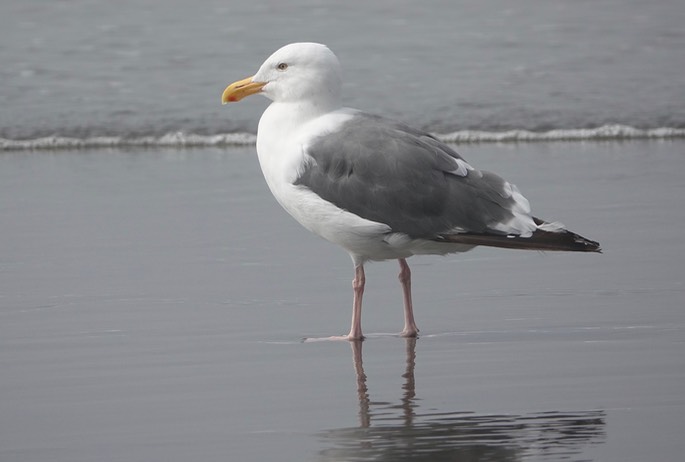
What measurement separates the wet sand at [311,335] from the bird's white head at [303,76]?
1047 mm

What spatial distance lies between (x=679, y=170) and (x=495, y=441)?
20.5 ft

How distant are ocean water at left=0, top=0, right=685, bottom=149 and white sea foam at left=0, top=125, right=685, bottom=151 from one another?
2 centimetres

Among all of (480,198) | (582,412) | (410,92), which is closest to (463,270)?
(480,198)

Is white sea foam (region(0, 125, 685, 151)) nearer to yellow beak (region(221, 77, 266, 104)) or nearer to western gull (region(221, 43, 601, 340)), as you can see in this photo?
yellow beak (region(221, 77, 266, 104))

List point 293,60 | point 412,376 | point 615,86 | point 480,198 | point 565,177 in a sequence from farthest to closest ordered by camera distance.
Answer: point 615,86
point 565,177
point 293,60
point 480,198
point 412,376

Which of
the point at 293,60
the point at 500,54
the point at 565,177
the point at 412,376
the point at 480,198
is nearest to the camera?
the point at 412,376

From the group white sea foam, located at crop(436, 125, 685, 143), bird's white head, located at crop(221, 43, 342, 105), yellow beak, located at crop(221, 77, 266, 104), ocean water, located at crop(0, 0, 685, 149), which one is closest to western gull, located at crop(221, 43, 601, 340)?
bird's white head, located at crop(221, 43, 342, 105)

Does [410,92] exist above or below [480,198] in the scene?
above

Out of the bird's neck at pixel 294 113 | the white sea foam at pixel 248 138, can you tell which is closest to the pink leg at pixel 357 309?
the bird's neck at pixel 294 113

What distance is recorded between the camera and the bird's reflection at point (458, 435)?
4.37m

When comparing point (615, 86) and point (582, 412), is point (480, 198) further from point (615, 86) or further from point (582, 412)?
point (615, 86)

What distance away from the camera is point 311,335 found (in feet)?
20.2

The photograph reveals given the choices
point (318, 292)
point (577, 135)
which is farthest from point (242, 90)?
point (577, 135)

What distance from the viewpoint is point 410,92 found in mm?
14633
